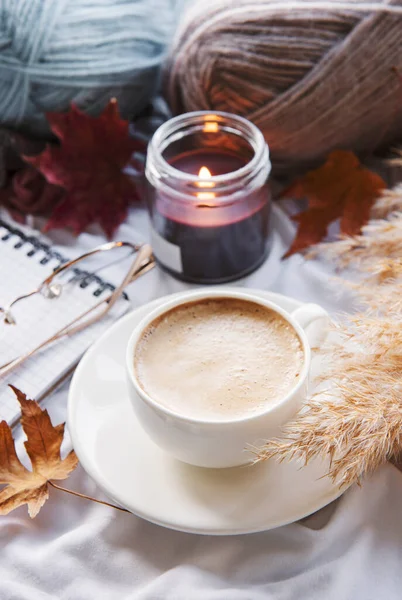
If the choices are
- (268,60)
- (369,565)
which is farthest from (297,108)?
(369,565)

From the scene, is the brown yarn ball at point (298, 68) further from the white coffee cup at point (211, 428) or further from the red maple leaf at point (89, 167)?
the white coffee cup at point (211, 428)

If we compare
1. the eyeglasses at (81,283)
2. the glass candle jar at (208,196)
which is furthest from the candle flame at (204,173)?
the eyeglasses at (81,283)

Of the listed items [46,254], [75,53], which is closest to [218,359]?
[46,254]

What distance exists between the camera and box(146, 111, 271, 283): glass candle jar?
0.81 meters

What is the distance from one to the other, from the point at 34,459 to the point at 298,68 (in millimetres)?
552

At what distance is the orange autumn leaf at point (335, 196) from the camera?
35.3 inches

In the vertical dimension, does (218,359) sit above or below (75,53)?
below

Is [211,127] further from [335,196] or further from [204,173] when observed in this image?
[335,196]

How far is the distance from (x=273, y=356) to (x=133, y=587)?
239mm

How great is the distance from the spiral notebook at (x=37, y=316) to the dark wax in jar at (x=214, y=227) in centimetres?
10

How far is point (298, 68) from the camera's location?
0.85m

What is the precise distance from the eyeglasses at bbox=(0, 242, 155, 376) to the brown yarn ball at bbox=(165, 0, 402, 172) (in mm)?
232

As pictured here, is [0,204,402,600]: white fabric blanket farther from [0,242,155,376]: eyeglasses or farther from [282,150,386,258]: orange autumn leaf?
[282,150,386,258]: orange autumn leaf

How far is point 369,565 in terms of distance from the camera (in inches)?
24.1
